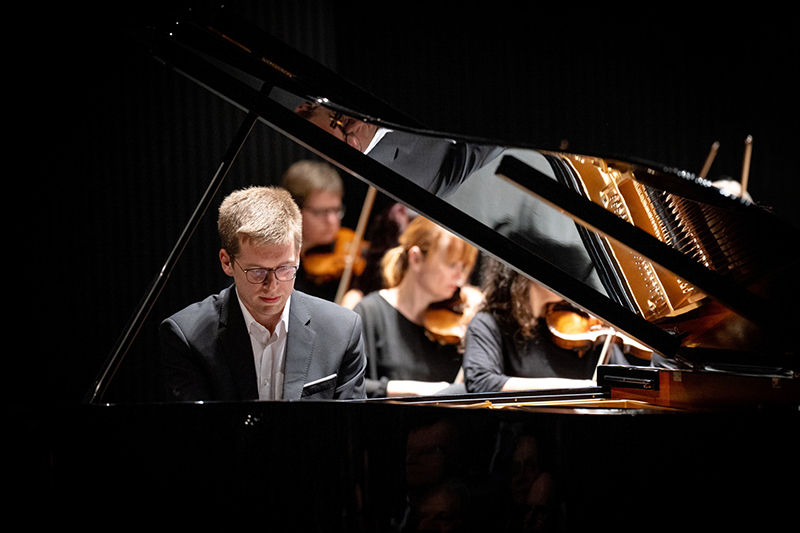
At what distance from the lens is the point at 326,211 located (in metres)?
3.67

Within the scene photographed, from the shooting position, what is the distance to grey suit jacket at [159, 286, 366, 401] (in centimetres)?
172

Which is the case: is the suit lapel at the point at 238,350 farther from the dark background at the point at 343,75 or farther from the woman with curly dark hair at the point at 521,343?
the dark background at the point at 343,75

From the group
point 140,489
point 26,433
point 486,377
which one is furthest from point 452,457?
point 486,377

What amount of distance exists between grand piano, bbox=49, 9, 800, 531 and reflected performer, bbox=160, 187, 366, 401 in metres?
0.16

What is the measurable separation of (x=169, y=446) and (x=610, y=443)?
3.04 ft

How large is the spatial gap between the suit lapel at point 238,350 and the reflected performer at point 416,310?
1.25 metres

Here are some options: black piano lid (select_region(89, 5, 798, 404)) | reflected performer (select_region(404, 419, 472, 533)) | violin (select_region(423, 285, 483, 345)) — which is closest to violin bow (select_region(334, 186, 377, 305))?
A: violin (select_region(423, 285, 483, 345))

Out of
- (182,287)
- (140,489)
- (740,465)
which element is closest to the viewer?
(740,465)

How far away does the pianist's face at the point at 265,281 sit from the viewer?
1723 mm

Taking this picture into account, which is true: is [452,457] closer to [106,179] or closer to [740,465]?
[740,465]

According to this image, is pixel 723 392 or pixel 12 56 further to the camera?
pixel 12 56

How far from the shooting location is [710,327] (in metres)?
1.68

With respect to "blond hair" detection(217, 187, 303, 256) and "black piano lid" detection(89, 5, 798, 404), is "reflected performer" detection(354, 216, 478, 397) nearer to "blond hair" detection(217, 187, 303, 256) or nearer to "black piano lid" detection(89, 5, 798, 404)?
"blond hair" detection(217, 187, 303, 256)

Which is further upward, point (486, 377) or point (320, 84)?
point (320, 84)
